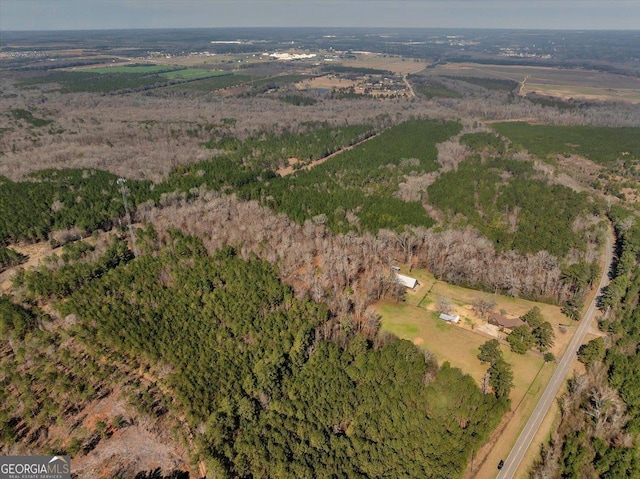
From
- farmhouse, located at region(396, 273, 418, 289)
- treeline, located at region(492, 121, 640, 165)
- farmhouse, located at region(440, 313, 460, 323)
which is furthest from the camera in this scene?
treeline, located at region(492, 121, 640, 165)

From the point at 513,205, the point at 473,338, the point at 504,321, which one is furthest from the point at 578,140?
the point at 473,338

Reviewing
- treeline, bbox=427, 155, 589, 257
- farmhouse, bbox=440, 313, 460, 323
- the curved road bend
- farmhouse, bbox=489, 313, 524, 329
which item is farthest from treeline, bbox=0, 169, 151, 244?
the curved road bend

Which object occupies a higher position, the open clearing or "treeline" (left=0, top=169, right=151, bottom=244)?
"treeline" (left=0, top=169, right=151, bottom=244)

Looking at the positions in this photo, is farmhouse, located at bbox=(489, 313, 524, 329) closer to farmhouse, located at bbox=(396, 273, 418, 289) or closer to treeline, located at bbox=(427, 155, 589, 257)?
farmhouse, located at bbox=(396, 273, 418, 289)

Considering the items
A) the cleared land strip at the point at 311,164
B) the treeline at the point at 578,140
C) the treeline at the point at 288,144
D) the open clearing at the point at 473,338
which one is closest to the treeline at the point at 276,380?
the open clearing at the point at 473,338

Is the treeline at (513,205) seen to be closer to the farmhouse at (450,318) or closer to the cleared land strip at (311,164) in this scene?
the farmhouse at (450,318)
